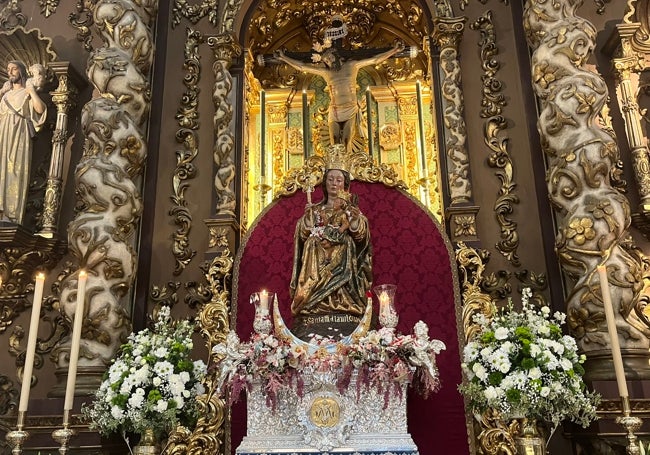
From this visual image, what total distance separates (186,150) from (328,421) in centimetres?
354

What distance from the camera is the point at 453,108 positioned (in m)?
6.54

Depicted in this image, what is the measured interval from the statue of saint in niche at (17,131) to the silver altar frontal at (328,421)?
138 inches

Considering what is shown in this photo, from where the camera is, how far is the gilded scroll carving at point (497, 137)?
19.9ft

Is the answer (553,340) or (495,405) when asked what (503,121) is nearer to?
(553,340)

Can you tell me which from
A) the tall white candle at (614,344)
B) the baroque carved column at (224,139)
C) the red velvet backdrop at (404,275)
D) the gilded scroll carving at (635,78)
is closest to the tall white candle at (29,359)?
the red velvet backdrop at (404,275)

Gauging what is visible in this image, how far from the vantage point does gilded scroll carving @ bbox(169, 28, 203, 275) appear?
20.7ft

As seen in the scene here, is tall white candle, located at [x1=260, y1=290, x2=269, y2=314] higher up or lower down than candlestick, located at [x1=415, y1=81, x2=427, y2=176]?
lower down

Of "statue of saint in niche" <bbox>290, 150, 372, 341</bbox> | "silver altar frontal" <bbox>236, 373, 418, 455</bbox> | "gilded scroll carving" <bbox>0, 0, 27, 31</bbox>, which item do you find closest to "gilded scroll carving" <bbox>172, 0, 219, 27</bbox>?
"gilded scroll carving" <bbox>0, 0, 27, 31</bbox>

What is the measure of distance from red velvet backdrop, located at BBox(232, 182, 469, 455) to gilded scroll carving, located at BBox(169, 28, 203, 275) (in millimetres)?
697

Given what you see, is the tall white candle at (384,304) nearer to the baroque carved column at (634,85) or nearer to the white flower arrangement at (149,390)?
the white flower arrangement at (149,390)

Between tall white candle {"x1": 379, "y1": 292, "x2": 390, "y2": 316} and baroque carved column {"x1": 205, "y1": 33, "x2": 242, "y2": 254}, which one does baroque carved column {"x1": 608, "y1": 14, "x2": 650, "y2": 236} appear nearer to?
tall white candle {"x1": 379, "y1": 292, "x2": 390, "y2": 316}

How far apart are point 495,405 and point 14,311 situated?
15.2ft

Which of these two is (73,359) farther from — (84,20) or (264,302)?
(84,20)

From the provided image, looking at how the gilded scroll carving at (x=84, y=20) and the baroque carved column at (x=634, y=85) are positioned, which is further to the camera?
the gilded scroll carving at (x=84, y=20)
